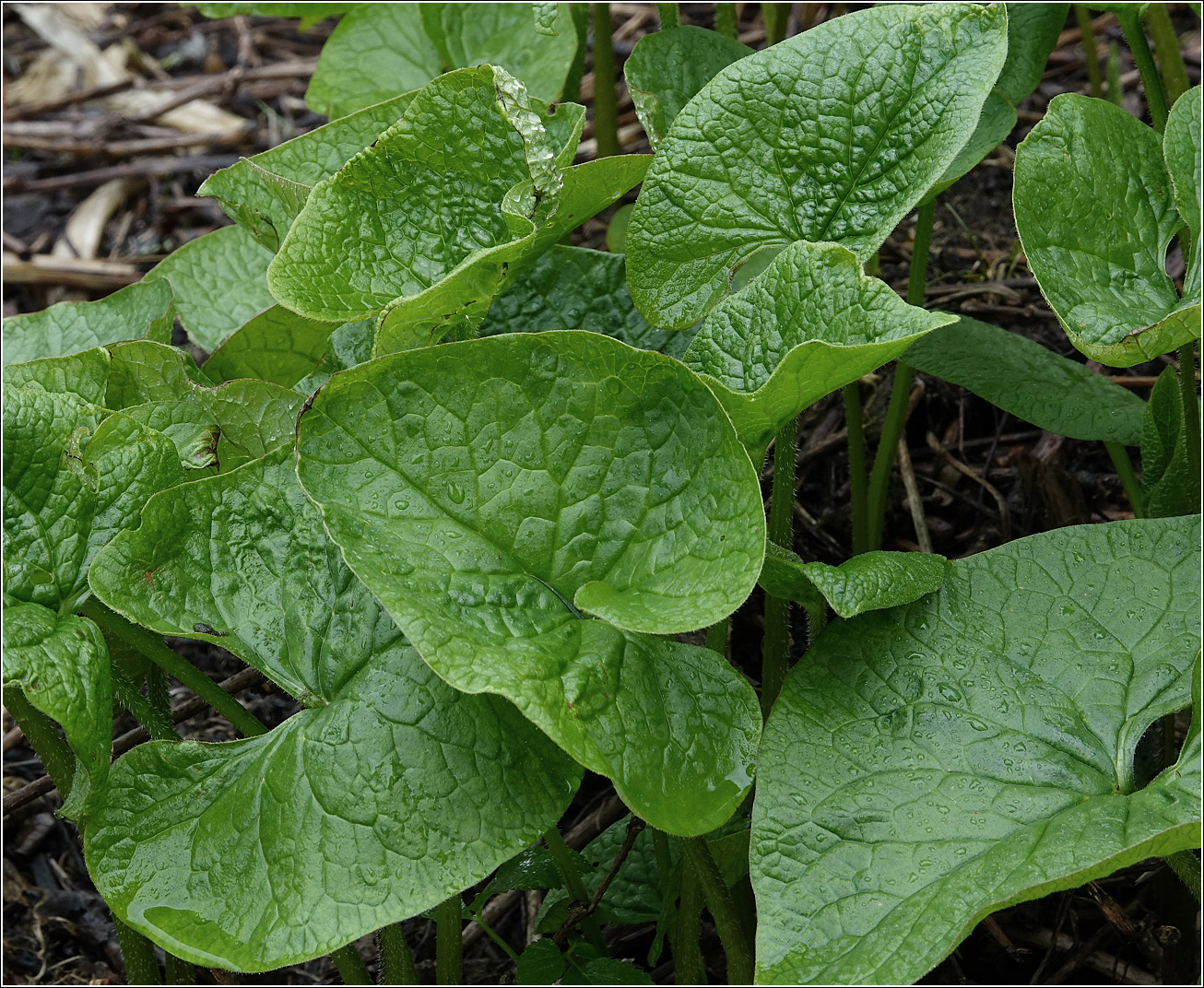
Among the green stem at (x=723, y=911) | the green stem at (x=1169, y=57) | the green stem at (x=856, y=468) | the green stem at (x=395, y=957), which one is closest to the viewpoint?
the green stem at (x=723, y=911)

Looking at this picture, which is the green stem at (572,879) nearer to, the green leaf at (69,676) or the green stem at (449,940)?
the green stem at (449,940)

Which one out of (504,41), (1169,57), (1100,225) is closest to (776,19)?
(504,41)

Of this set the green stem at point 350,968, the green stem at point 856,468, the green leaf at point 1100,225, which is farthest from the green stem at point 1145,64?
the green stem at point 350,968

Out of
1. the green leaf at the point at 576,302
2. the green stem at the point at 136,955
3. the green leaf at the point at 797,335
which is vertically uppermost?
the green leaf at the point at 797,335

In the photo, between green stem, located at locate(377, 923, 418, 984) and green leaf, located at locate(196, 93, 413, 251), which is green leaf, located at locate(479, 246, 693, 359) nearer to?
green leaf, located at locate(196, 93, 413, 251)

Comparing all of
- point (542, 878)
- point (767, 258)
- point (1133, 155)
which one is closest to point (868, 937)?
point (542, 878)

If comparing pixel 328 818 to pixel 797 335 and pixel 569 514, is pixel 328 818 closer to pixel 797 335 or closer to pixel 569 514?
pixel 569 514

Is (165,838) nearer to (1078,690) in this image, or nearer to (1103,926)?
(1078,690)

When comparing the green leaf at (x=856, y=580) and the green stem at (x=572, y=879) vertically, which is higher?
the green leaf at (x=856, y=580)
